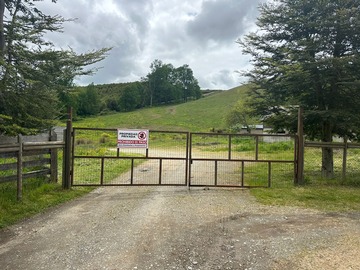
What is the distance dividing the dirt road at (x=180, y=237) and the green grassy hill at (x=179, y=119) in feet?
152

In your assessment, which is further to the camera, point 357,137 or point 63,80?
point 357,137

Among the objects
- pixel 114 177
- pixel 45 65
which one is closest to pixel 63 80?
pixel 45 65

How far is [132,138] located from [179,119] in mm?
59207

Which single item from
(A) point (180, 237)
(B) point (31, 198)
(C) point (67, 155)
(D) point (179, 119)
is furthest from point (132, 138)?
(D) point (179, 119)

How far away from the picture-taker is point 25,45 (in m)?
9.00

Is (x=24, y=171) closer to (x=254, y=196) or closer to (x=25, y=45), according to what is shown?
(x=25, y=45)

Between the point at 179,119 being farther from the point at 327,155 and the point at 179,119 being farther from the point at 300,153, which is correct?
the point at 300,153

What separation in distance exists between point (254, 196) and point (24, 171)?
6.77m

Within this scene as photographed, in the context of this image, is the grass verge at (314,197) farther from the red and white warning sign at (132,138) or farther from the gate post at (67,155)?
the gate post at (67,155)

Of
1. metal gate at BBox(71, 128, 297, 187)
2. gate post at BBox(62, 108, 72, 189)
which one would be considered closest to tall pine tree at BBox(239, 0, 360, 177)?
metal gate at BBox(71, 128, 297, 187)

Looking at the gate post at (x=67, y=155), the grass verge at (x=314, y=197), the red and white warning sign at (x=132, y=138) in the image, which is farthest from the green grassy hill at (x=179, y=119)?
the gate post at (x=67, y=155)

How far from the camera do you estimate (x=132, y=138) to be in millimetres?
9234

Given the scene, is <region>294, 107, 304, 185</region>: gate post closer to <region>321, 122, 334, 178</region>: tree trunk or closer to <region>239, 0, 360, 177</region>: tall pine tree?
<region>239, 0, 360, 177</region>: tall pine tree

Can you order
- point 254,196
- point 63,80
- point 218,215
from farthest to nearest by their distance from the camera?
1. point 63,80
2. point 254,196
3. point 218,215
